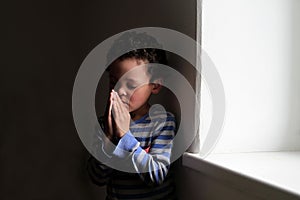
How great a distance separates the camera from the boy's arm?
24.2 inches

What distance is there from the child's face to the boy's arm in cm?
8

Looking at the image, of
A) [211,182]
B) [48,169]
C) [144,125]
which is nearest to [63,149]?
[48,169]

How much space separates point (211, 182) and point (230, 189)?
0.21ft

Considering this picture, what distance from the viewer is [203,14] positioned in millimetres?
651

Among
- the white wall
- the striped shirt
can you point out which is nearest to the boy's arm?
the striped shirt

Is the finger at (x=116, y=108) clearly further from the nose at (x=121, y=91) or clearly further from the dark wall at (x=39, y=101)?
the dark wall at (x=39, y=101)

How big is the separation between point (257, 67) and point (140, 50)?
0.85ft

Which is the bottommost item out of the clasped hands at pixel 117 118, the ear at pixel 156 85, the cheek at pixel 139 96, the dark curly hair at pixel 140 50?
the clasped hands at pixel 117 118

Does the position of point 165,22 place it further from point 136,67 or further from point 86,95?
point 86,95

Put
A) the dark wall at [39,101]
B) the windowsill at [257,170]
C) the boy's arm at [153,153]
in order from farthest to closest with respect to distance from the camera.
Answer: the dark wall at [39,101]
the boy's arm at [153,153]
the windowsill at [257,170]

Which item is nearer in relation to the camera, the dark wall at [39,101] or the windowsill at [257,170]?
the windowsill at [257,170]

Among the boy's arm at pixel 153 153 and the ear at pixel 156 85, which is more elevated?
the ear at pixel 156 85

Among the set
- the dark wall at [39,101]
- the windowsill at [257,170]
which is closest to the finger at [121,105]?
the windowsill at [257,170]

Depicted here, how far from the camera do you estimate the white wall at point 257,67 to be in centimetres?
67
